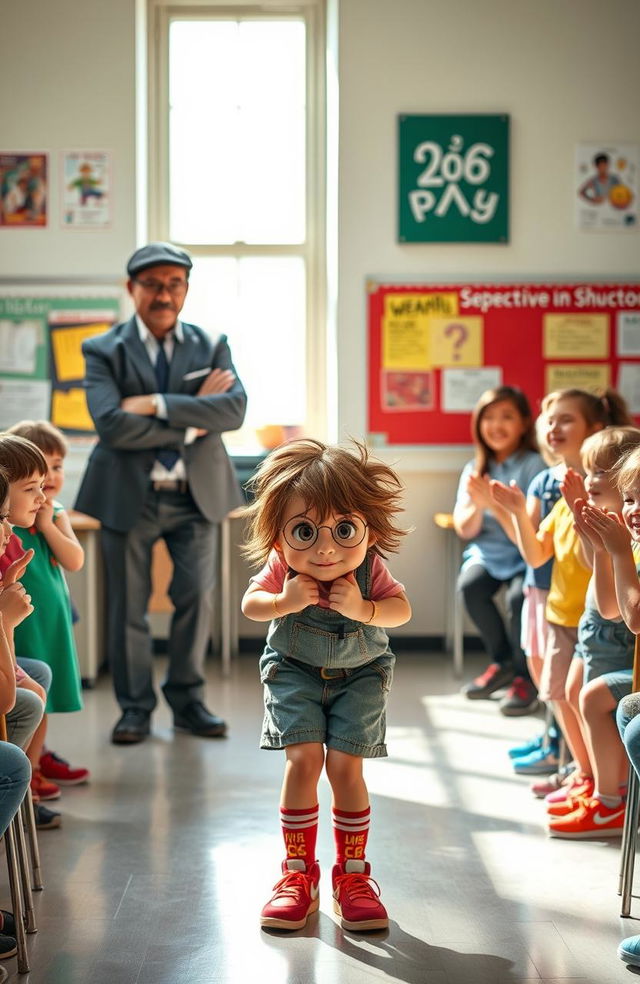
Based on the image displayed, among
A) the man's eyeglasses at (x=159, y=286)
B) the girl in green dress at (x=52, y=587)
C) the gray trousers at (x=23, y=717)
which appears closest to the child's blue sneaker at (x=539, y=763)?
the girl in green dress at (x=52, y=587)

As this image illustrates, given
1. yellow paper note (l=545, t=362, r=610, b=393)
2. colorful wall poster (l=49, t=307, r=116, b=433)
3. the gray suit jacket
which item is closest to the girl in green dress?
the gray suit jacket

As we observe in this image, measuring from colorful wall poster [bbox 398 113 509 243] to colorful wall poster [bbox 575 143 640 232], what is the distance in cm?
33

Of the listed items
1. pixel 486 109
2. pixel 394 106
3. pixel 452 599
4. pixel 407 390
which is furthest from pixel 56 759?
pixel 486 109

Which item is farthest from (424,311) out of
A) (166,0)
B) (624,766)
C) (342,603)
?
(342,603)

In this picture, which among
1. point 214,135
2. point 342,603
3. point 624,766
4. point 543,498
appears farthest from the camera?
point 214,135

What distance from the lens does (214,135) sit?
5.41 meters

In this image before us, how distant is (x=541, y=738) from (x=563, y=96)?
2.89m

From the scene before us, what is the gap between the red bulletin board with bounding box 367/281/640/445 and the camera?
16.6 feet

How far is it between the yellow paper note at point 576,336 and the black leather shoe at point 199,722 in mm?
2278

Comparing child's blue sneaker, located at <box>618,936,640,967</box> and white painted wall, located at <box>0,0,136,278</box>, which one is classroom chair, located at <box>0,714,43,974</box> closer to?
child's blue sneaker, located at <box>618,936,640,967</box>

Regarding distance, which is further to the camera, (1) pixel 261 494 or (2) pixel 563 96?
(2) pixel 563 96

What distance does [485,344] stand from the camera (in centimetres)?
508

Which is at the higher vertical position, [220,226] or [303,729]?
[220,226]

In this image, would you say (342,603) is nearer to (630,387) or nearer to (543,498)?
(543,498)
